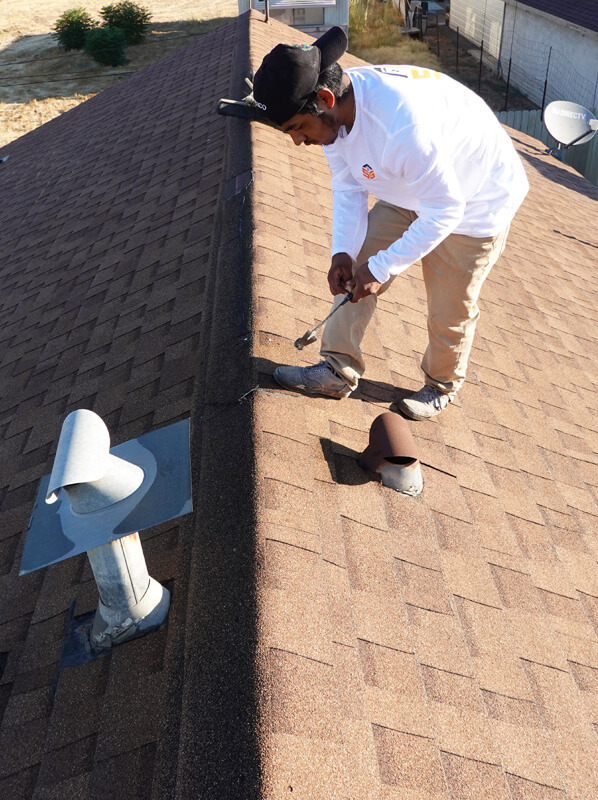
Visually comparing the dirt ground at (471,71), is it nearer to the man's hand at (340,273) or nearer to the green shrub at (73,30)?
the green shrub at (73,30)

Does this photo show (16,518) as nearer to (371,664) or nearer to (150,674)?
(150,674)

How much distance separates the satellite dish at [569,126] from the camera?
11469 millimetres

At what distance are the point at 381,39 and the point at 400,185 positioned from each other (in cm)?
3187

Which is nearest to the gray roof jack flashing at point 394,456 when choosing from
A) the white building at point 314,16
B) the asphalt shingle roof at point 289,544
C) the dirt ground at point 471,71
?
the asphalt shingle roof at point 289,544

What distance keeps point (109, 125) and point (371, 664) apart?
802cm

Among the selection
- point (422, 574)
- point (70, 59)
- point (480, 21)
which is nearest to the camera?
point (422, 574)

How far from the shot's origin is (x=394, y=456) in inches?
108

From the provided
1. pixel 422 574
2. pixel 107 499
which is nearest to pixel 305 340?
pixel 422 574

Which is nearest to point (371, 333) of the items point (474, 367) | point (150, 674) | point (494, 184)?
point (474, 367)

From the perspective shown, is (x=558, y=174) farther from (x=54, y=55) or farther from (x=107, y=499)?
(x=54, y=55)

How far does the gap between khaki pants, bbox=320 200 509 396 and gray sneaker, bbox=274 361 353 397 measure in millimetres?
41

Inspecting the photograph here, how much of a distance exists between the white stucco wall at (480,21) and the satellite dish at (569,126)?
62.5 ft

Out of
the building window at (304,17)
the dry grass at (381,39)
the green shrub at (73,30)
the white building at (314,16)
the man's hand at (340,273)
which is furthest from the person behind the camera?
the green shrub at (73,30)

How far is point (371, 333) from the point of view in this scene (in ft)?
13.2
